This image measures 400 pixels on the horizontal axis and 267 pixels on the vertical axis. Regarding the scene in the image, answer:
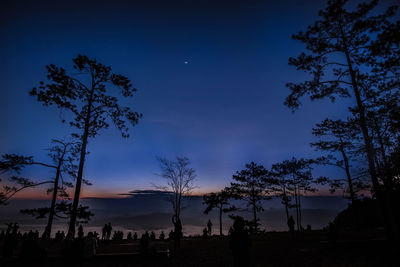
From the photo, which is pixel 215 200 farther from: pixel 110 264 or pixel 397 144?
pixel 397 144

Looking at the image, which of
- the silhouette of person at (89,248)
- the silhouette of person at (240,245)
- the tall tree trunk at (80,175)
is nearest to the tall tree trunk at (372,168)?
the silhouette of person at (240,245)

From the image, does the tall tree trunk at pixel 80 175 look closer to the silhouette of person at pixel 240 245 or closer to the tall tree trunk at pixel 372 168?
the silhouette of person at pixel 240 245

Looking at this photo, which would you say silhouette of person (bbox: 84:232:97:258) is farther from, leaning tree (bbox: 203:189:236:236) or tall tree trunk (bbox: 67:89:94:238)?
leaning tree (bbox: 203:189:236:236)

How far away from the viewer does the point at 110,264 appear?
32.7 ft

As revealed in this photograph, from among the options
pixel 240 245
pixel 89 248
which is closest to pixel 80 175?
pixel 89 248

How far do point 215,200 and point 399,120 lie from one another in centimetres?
3021

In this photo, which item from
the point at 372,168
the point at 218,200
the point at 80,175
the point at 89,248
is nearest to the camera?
the point at 372,168

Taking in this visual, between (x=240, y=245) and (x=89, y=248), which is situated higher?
(x=240, y=245)

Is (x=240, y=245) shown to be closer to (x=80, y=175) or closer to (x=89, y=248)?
(x=89, y=248)

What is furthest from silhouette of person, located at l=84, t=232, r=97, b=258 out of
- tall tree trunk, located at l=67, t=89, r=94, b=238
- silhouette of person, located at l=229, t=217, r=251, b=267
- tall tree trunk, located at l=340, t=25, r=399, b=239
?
tall tree trunk, located at l=340, t=25, r=399, b=239

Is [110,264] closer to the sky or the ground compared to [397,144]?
closer to the ground

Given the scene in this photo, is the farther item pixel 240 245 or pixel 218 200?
pixel 218 200

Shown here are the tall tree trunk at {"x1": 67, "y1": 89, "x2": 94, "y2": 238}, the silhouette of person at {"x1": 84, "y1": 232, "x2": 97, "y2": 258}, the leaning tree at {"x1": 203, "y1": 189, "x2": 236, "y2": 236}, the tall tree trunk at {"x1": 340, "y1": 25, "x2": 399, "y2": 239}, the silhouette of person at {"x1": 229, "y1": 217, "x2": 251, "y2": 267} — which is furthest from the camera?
the leaning tree at {"x1": 203, "y1": 189, "x2": 236, "y2": 236}

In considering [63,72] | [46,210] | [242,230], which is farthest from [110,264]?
[63,72]
